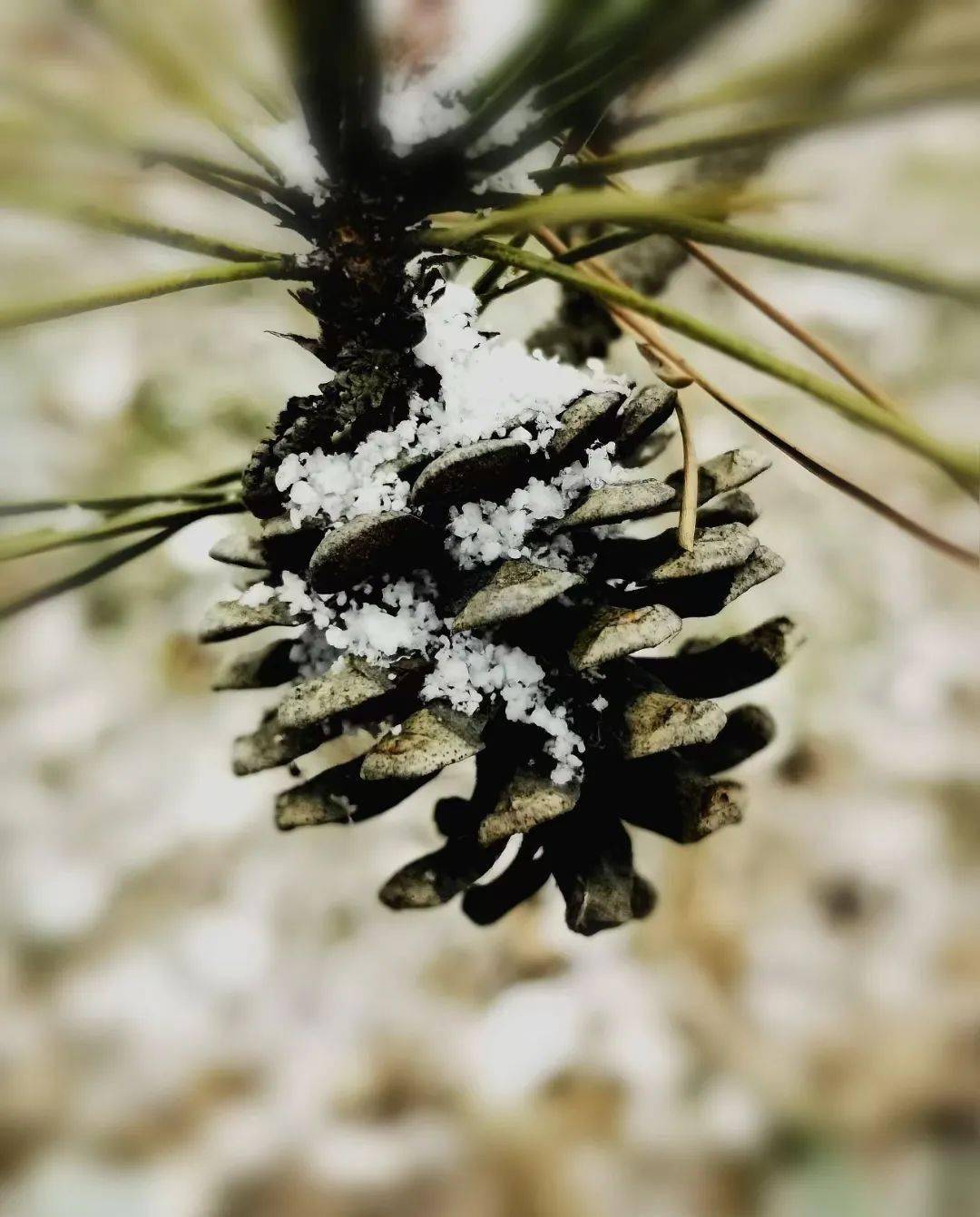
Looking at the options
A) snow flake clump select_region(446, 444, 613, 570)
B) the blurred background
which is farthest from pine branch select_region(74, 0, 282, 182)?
the blurred background

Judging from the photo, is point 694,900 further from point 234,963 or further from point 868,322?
point 868,322

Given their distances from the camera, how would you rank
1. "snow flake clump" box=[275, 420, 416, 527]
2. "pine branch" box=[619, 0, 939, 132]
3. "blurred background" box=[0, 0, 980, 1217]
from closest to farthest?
"pine branch" box=[619, 0, 939, 132] < "snow flake clump" box=[275, 420, 416, 527] < "blurred background" box=[0, 0, 980, 1217]

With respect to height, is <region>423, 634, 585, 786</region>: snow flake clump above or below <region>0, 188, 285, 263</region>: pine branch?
below

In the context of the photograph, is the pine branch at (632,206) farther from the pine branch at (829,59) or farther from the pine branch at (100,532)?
the pine branch at (100,532)

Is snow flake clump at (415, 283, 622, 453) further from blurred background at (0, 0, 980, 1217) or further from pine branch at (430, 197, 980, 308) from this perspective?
blurred background at (0, 0, 980, 1217)

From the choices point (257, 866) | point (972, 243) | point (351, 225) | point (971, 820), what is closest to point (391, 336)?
point (351, 225)
